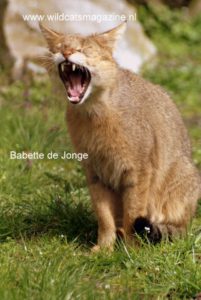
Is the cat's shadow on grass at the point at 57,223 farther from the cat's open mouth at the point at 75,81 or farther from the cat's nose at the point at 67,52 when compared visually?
the cat's nose at the point at 67,52

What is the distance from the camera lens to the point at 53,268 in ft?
17.0

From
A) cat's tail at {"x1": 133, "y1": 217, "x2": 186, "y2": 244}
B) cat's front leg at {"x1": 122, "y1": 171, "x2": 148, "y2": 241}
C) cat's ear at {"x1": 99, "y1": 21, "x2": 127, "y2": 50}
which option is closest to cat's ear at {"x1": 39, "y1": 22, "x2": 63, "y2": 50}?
cat's ear at {"x1": 99, "y1": 21, "x2": 127, "y2": 50}

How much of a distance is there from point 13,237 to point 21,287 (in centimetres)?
127

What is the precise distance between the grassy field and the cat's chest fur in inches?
24.0

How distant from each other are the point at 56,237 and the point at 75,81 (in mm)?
1394

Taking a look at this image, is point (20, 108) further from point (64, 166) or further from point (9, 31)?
point (9, 31)

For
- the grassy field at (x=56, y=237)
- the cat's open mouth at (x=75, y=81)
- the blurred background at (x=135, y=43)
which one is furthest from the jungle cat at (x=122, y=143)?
the blurred background at (x=135, y=43)

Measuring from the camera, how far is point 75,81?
5.46 meters

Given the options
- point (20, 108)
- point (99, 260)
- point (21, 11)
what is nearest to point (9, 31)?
point (21, 11)

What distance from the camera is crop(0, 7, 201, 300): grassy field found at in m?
5.04

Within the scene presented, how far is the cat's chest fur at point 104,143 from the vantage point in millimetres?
5793

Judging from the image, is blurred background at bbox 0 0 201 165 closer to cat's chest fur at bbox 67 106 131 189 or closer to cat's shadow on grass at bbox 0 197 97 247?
cat's shadow on grass at bbox 0 197 97 247

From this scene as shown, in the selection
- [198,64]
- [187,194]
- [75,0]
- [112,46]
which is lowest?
[187,194]

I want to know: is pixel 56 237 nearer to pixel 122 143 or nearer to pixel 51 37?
pixel 122 143
